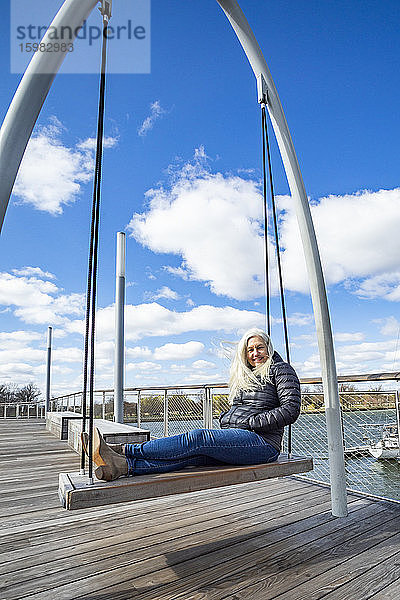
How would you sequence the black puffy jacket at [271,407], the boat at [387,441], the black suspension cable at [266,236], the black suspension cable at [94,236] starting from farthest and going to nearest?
the boat at [387,441], the black suspension cable at [266,236], the black puffy jacket at [271,407], the black suspension cable at [94,236]

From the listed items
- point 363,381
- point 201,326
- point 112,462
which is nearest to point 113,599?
point 112,462

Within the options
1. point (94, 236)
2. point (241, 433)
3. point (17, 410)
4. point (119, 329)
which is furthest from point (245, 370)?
point (17, 410)

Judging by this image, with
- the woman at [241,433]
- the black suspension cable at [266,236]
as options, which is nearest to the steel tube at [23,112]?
the woman at [241,433]

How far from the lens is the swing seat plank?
1.60m

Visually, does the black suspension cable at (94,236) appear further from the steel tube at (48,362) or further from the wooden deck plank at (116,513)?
the steel tube at (48,362)

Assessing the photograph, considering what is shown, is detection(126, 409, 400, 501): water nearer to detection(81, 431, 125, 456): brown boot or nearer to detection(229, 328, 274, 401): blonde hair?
detection(229, 328, 274, 401): blonde hair

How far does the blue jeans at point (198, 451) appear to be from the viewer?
6.56 feet

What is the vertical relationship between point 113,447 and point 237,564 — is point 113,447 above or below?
above

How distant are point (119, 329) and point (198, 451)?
362cm

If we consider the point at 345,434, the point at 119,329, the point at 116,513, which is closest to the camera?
the point at 116,513

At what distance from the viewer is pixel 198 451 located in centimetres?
205

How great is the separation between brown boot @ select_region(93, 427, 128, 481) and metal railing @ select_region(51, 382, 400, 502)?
1539 millimetres

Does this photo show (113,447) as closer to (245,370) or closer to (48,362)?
(245,370)

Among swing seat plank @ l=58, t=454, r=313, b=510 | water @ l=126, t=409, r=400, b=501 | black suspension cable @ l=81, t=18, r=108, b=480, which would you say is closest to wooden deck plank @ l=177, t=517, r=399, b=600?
swing seat plank @ l=58, t=454, r=313, b=510
